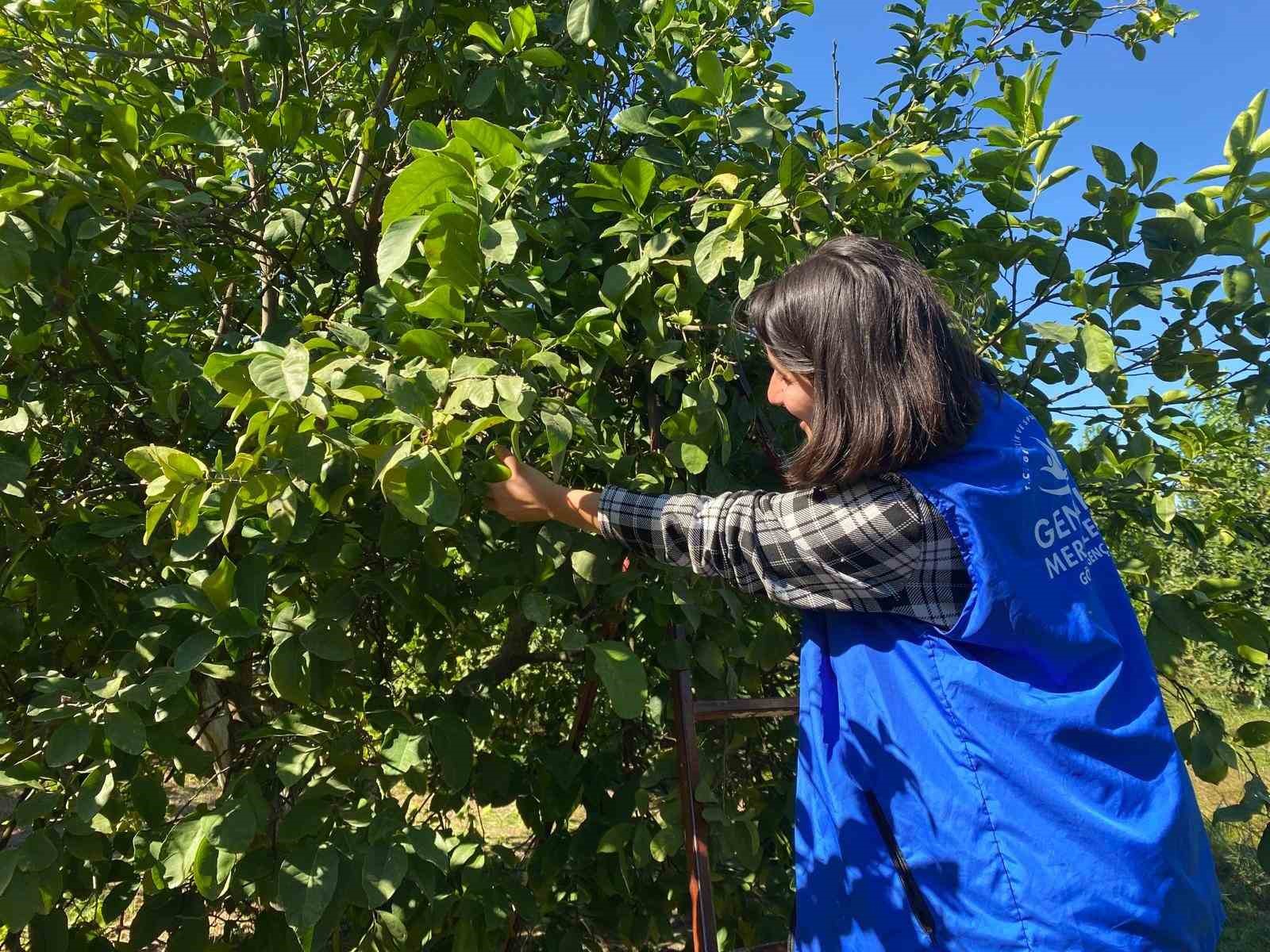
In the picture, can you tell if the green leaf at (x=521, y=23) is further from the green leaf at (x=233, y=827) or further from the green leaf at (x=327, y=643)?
the green leaf at (x=233, y=827)

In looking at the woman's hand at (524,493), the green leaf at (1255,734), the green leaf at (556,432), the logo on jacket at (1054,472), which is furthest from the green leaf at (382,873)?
the green leaf at (1255,734)

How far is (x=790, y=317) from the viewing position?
138 centimetres

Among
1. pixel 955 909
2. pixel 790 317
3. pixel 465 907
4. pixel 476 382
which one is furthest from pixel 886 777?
pixel 465 907

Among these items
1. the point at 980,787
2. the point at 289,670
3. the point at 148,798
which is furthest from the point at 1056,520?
the point at 148,798

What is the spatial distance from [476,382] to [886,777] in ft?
2.52

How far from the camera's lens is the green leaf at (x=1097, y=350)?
143 centimetres

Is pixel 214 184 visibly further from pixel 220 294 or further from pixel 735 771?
pixel 735 771

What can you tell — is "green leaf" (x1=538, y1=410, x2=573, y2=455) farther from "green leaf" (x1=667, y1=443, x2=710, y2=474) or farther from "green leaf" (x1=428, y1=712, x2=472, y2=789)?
"green leaf" (x1=428, y1=712, x2=472, y2=789)

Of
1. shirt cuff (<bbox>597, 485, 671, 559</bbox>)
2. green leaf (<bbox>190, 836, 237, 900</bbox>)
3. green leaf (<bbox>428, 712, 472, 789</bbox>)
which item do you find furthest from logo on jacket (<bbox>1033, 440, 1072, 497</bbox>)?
green leaf (<bbox>190, 836, 237, 900</bbox>)

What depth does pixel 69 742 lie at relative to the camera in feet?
4.41

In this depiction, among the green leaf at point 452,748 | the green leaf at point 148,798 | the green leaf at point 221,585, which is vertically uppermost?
the green leaf at point 221,585

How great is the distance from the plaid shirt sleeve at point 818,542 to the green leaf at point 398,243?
51cm

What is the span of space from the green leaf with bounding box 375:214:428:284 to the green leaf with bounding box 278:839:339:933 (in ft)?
2.84

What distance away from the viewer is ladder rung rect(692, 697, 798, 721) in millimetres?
1900
